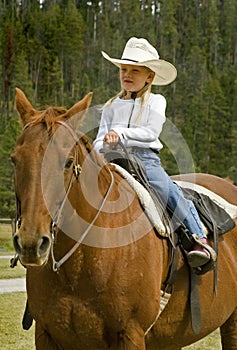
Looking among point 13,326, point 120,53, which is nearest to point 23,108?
point 13,326

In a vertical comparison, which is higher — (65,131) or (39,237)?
(65,131)

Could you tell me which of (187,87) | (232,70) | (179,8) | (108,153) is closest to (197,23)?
(179,8)

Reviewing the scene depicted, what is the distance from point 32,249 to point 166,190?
5.35ft

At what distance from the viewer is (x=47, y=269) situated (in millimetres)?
3975

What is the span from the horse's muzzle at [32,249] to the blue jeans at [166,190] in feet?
4.96

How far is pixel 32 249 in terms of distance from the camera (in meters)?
3.25

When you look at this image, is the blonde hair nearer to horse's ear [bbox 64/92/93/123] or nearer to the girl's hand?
the girl's hand

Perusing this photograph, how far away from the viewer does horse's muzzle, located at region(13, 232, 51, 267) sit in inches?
128

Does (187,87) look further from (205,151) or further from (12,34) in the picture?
(12,34)

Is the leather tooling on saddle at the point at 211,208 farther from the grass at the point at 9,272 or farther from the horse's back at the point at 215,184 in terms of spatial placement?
the grass at the point at 9,272

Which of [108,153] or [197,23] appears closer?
[108,153]

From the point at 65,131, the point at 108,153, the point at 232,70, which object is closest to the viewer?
the point at 65,131

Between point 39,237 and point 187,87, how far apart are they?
74.4 m

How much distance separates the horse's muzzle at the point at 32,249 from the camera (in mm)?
3252
